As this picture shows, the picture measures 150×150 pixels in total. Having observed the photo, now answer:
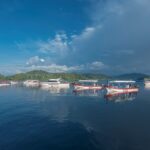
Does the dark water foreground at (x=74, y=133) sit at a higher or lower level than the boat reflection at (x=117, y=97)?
lower

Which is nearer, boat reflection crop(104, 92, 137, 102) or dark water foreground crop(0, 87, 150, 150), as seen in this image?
dark water foreground crop(0, 87, 150, 150)

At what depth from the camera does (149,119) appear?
2360 inches

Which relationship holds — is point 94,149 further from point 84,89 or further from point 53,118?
point 84,89

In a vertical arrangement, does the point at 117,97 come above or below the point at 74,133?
above

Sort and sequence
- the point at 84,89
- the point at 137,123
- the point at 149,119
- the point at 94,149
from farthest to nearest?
the point at 84,89, the point at 149,119, the point at 137,123, the point at 94,149

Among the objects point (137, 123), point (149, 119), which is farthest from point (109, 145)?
point (149, 119)

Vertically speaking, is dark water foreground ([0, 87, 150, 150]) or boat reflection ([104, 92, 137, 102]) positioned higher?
boat reflection ([104, 92, 137, 102])

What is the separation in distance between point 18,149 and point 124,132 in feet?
72.5

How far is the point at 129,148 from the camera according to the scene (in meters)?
37.1

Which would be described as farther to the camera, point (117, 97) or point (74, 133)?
point (117, 97)

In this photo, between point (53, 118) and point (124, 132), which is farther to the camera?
point (53, 118)

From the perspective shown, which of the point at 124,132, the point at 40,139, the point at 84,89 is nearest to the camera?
the point at 40,139

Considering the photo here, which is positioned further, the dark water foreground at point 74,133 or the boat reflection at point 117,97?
the boat reflection at point 117,97

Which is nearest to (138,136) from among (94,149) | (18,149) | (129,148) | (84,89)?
(129,148)
